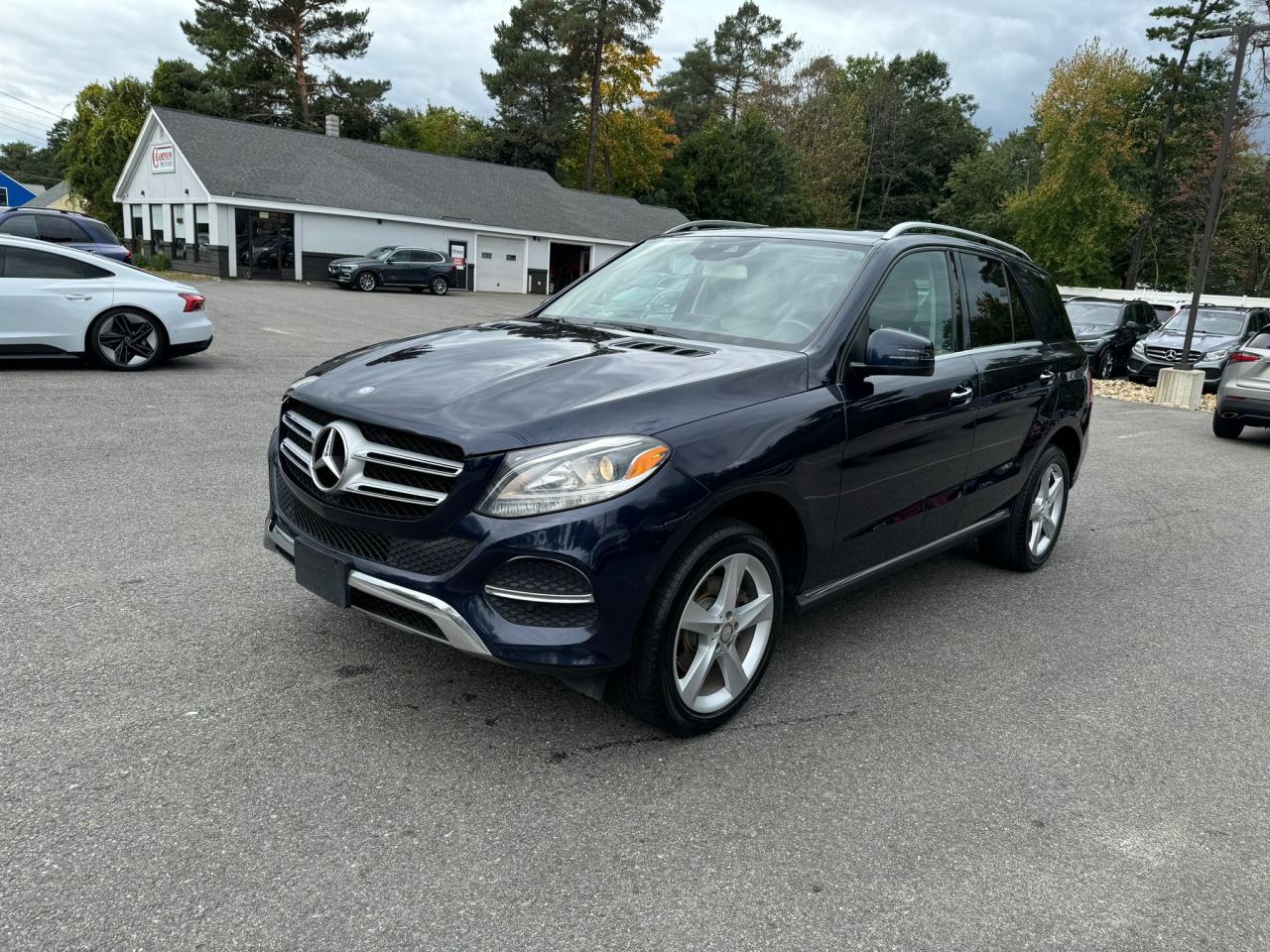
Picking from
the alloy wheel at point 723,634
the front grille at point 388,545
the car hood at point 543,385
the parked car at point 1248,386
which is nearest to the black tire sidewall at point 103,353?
the car hood at point 543,385

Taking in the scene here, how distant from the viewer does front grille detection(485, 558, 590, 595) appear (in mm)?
2844

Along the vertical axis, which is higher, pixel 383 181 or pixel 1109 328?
pixel 383 181

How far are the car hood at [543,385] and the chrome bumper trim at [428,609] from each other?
0.49 metres

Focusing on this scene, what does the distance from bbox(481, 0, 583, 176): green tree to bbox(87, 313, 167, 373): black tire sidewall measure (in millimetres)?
50249

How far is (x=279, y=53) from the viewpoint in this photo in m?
54.1

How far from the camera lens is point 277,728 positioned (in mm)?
3176

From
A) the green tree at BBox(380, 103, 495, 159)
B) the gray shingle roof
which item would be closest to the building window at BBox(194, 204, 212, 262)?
the gray shingle roof

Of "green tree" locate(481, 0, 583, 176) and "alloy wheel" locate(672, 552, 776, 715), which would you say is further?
"green tree" locate(481, 0, 583, 176)

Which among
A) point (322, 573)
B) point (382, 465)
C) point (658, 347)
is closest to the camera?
point (382, 465)

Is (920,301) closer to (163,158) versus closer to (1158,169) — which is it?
(163,158)

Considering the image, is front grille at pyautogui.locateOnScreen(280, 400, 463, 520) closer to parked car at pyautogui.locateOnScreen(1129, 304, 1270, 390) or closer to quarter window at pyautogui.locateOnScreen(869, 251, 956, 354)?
quarter window at pyautogui.locateOnScreen(869, 251, 956, 354)

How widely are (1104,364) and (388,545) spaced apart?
762 inches

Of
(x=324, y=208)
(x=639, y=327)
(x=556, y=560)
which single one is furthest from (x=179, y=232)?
(x=556, y=560)

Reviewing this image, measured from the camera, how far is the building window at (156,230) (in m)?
38.3
